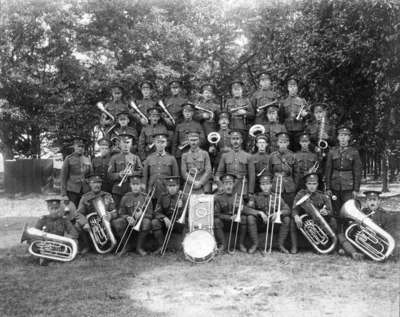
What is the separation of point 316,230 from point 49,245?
353 centimetres

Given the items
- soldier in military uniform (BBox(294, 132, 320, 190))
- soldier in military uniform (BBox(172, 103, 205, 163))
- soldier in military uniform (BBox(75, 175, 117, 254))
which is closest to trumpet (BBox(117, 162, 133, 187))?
soldier in military uniform (BBox(75, 175, 117, 254))

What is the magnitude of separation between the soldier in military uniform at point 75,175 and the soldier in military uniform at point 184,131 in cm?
147

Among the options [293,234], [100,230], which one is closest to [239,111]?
[293,234]

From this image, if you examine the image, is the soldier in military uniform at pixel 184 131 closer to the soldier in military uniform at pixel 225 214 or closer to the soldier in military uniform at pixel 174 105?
the soldier in military uniform at pixel 174 105

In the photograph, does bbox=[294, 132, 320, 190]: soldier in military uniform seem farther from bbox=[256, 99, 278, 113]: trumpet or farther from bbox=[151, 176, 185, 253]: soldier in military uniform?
bbox=[151, 176, 185, 253]: soldier in military uniform

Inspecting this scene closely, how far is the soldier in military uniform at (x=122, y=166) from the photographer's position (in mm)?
7461

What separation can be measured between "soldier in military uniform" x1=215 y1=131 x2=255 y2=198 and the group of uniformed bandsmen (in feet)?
0.05

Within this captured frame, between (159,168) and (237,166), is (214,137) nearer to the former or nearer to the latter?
(237,166)

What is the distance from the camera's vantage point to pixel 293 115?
7.99 meters

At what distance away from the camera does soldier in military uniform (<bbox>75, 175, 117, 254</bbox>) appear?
6.61 meters

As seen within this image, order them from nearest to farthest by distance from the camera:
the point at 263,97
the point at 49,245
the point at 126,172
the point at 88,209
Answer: the point at 49,245, the point at 88,209, the point at 126,172, the point at 263,97

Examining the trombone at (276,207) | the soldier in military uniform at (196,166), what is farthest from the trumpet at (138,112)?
the trombone at (276,207)

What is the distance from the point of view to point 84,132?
→ 15867 mm

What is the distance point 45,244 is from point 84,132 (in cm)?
1002
